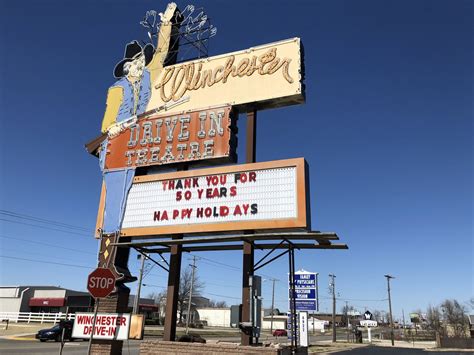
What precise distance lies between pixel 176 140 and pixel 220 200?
2838 millimetres

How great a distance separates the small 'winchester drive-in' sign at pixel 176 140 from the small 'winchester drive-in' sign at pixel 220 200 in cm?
60

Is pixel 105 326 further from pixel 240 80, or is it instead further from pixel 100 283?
pixel 240 80

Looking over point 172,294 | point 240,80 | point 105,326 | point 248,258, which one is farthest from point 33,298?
point 240,80

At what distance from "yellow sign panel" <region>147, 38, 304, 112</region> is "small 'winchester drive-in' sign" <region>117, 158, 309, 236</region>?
2.30m

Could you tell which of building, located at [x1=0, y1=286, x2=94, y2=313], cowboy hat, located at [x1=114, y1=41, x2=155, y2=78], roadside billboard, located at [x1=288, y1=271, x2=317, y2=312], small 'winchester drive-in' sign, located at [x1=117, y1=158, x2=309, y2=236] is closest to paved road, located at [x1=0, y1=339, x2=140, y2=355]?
small 'winchester drive-in' sign, located at [x1=117, y1=158, x2=309, y2=236]

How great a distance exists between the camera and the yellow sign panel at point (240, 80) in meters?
13.1

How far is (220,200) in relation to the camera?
1268 cm

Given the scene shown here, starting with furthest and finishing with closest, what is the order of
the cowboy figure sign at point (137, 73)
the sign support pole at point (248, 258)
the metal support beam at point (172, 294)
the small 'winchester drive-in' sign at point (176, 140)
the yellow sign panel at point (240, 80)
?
the cowboy figure sign at point (137, 73)
the small 'winchester drive-in' sign at point (176, 140)
the yellow sign panel at point (240, 80)
the metal support beam at point (172, 294)
the sign support pole at point (248, 258)

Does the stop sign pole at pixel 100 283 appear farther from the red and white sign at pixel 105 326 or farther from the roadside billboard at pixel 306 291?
the roadside billboard at pixel 306 291

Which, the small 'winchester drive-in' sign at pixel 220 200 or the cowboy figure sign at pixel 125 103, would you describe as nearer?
the small 'winchester drive-in' sign at pixel 220 200

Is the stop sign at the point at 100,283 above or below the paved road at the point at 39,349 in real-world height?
above

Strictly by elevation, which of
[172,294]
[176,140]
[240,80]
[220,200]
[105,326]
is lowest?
[105,326]

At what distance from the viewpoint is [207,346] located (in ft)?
38.6

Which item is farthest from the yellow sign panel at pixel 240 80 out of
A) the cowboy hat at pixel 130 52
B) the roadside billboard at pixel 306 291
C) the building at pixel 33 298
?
the building at pixel 33 298
